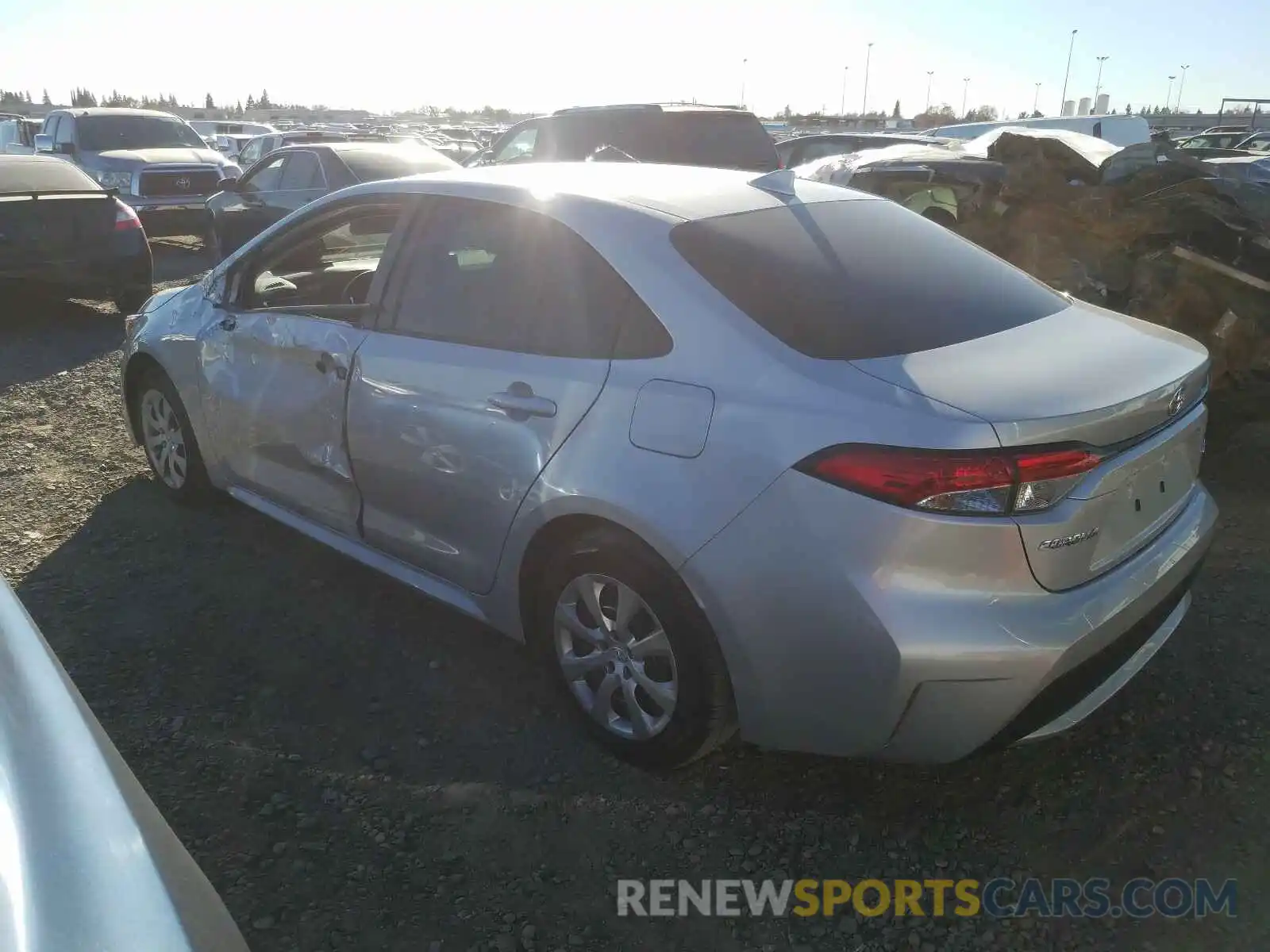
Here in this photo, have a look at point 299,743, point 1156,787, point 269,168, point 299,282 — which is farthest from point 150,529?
point 269,168

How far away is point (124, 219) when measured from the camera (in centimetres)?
925

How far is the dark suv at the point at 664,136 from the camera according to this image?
859cm

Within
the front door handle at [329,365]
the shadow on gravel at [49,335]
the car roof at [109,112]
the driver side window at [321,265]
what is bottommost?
the shadow on gravel at [49,335]

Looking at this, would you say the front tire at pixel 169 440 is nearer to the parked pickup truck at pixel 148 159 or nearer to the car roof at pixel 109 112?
the parked pickup truck at pixel 148 159

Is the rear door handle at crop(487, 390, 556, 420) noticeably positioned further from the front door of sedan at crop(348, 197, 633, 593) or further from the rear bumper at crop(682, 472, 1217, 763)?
the rear bumper at crop(682, 472, 1217, 763)

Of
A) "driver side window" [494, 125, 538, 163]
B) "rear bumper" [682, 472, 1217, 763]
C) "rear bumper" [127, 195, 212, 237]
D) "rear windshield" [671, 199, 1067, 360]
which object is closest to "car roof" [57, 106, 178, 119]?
"rear bumper" [127, 195, 212, 237]

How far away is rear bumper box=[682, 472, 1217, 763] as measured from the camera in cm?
226

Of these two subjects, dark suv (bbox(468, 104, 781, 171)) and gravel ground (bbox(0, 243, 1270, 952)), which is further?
dark suv (bbox(468, 104, 781, 171))

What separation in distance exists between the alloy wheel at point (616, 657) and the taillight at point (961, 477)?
0.75 m

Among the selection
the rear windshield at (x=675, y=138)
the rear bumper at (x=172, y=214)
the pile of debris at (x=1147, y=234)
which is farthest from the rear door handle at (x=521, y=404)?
the rear bumper at (x=172, y=214)

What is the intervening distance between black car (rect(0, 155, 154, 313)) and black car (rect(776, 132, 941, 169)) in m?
8.17

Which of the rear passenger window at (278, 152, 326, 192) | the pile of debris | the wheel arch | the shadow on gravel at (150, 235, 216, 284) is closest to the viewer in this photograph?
the wheel arch

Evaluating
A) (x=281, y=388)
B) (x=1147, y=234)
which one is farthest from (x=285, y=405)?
(x=1147, y=234)

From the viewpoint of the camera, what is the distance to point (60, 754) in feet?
4.85
